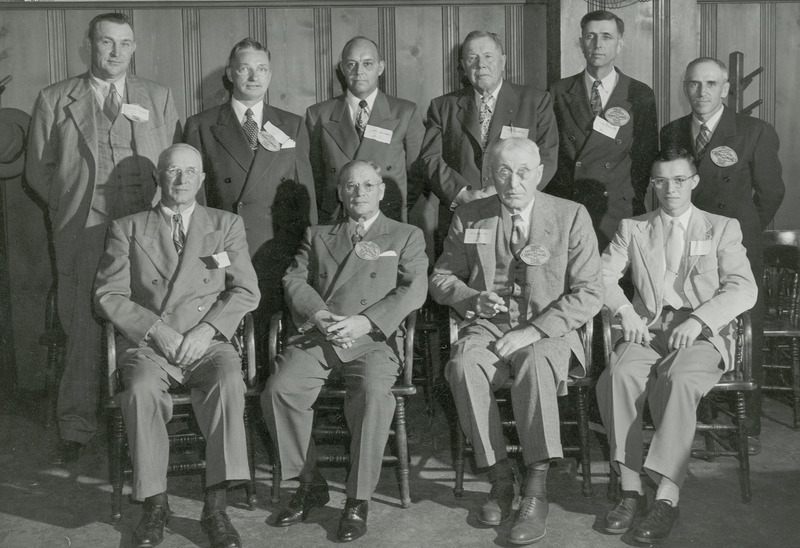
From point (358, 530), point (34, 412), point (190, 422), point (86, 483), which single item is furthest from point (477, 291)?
point (34, 412)

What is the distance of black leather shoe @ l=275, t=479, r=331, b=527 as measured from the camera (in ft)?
9.97

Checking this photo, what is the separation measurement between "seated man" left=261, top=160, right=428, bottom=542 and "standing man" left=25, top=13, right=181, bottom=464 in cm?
102

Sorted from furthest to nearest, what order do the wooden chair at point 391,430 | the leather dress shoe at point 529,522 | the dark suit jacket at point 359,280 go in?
the dark suit jacket at point 359,280, the wooden chair at point 391,430, the leather dress shoe at point 529,522

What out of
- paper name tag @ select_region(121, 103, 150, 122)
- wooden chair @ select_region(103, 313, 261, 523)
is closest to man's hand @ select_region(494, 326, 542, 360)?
wooden chair @ select_region(103, 313, 261, 523)

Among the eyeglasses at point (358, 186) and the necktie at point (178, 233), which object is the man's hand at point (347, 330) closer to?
the eyeglasses at point (358, 186)

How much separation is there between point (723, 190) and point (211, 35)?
9.82 feet

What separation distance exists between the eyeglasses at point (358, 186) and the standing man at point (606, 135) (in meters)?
1.14

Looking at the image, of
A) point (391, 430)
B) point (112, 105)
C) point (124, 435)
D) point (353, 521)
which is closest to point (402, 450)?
point (391, 430)

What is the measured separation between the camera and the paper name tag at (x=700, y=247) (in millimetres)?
3316

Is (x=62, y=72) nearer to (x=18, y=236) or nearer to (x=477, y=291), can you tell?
(x=18, y=236)

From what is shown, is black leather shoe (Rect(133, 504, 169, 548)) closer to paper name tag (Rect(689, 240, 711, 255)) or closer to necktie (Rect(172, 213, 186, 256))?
necktie (Rect(172, 213, 186, 256))

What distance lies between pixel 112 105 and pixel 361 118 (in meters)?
1.22

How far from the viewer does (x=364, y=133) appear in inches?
154

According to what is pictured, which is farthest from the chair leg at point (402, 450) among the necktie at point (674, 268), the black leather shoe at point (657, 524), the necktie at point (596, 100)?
the necktie at point (596, 100)
